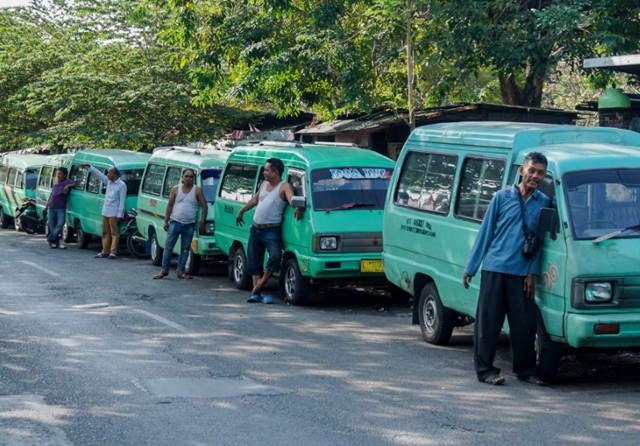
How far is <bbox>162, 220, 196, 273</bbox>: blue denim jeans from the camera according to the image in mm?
16438

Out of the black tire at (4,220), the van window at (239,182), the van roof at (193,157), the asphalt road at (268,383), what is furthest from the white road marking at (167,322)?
the black tire at (4,220)

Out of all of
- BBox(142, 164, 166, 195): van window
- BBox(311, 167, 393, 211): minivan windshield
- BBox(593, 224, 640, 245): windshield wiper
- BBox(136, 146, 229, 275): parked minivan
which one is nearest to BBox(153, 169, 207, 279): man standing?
BBox(136, 146, 229, 275): parked minivan

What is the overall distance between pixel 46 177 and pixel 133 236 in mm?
5965

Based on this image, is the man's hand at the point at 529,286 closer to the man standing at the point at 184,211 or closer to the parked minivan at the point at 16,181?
the man standing at the point at 184,211

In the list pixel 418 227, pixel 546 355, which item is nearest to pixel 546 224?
pixel 546 355

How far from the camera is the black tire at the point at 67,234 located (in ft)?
79.2

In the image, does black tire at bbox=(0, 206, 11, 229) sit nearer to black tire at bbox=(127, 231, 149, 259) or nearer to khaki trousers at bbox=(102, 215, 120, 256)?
khaki trousers at bbox=(102, 215, 120, 256)

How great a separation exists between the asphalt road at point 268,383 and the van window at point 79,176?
29.3ft

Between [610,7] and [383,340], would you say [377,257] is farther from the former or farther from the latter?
[610,7]

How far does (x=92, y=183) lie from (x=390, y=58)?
6.89 meters

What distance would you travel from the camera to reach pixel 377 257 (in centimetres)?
1345

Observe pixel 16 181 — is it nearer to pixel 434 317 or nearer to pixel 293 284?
pixel 293 284

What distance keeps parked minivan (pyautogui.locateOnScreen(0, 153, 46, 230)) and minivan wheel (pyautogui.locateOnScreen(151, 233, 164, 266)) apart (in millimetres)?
9706

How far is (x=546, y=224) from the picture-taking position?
838cm
